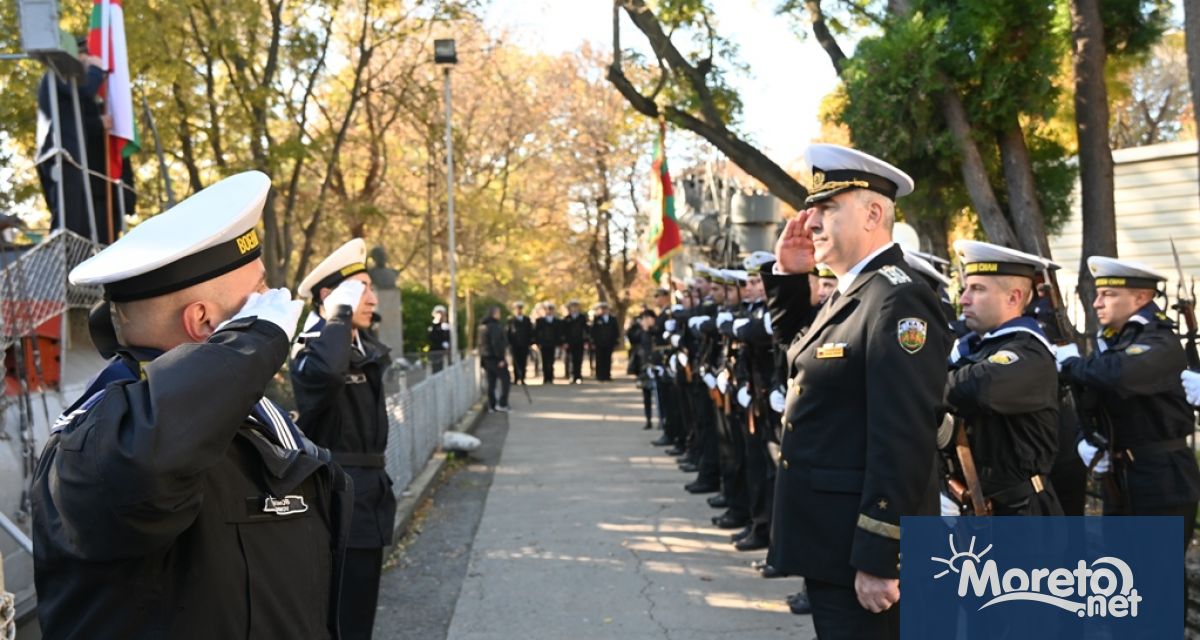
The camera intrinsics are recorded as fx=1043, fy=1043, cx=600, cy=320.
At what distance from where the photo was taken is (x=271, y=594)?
2062 millimetres

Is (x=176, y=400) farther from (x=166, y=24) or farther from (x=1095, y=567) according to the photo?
(x=166, y=24)

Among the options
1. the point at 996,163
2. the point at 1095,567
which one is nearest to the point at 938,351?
the point at 1095,567

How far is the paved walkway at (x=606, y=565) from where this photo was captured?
19.4 ft

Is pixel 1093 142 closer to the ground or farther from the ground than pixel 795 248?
farther from the ground

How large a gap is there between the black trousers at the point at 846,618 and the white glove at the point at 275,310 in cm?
201

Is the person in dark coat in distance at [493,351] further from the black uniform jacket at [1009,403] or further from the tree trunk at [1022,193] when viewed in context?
the black uniform jacket at [1009,403]

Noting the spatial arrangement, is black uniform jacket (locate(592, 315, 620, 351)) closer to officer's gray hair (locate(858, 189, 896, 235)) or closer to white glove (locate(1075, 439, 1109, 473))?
white glove (locate(1075, 439, 1109, 473))

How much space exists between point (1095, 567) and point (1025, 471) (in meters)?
0.86

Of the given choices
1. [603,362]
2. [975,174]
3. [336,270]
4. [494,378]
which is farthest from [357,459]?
[603,362]

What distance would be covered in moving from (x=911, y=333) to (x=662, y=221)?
1165 centimetres

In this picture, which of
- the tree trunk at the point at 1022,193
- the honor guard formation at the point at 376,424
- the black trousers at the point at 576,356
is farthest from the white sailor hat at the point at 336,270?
the black trousers at the point at 576,356

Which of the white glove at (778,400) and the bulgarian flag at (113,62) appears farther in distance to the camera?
the bulgarian flag at (113,62)

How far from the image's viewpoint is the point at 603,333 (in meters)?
27.2

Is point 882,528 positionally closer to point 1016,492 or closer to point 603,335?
point 1016,492
